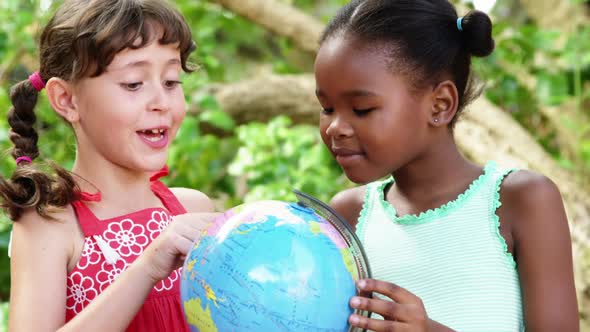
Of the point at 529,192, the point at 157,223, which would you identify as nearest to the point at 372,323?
the point at 529,192

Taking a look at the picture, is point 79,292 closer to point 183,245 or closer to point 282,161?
point 183,245

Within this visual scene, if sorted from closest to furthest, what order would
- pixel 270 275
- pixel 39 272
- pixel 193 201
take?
pixel 270 275
pixel 39 272
pixel 193 201

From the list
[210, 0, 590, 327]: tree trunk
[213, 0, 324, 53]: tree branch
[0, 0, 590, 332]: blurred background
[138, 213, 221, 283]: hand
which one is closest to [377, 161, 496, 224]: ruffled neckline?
[138, 213, 221, 283]: hand

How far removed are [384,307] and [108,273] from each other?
31.6 inches

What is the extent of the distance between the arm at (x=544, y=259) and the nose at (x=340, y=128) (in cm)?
49

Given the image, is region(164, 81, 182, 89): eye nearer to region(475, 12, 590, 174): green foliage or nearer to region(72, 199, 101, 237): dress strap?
region(72, 199, 101, 237): dress strap

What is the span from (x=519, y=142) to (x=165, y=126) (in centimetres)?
302

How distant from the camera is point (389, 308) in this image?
177cm

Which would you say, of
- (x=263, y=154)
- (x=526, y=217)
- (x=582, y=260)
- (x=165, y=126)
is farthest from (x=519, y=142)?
(x=165, y=126)

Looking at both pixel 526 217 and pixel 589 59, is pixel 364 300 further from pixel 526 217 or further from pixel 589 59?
pixel 589 59

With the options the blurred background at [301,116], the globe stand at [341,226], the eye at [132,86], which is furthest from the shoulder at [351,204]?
the blurred background at [301,116]

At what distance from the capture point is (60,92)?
87.4 inches

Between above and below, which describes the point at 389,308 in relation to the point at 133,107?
below

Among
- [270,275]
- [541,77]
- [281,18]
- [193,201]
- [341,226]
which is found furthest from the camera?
[281,18]
